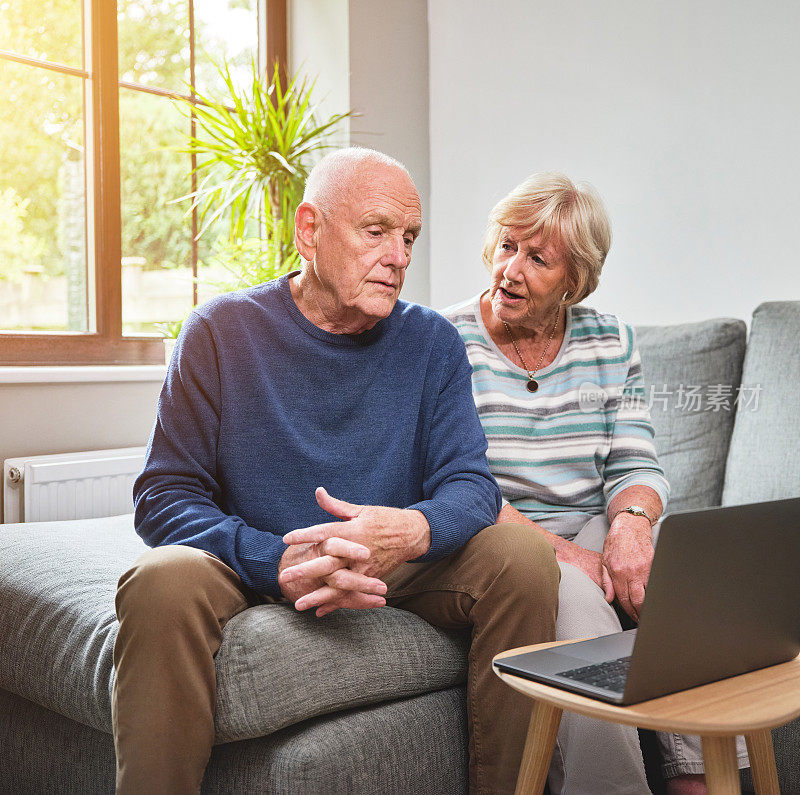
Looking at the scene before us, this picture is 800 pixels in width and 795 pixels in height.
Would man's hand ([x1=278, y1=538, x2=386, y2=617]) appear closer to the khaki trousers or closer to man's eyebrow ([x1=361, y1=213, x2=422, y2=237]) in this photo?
the khaki trousers

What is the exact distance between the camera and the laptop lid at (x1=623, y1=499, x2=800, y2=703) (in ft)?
3.10

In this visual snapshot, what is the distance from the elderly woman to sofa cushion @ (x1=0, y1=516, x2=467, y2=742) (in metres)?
0.43

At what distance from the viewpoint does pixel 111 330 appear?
9.34 feet

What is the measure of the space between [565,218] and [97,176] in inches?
61.8

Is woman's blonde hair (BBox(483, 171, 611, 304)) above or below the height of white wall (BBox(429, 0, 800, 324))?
below

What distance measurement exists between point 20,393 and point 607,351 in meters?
1.52

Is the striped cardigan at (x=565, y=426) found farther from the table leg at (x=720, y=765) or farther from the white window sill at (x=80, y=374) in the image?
the white window sill at (x=80, y=374)

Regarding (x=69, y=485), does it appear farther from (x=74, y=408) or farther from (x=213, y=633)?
(x=213, y=633)

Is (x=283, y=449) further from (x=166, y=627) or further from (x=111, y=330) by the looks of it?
(x=111, y=330)

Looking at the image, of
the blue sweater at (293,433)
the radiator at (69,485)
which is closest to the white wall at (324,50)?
the radiator at (69,485)

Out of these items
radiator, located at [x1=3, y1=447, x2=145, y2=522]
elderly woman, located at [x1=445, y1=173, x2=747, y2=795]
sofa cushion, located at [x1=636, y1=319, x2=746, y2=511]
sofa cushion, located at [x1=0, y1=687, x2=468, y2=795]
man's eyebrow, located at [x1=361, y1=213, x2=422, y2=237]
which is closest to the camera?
sofa cushion, located at [x1=0, y1=687, x2=468, y2=795]

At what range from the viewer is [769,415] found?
215cm

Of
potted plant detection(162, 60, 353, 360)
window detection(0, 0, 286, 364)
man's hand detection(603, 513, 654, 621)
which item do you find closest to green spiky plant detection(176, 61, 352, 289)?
potted plant detection(162, 60, 353, 360)

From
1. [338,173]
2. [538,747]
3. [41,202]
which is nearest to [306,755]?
[538,747]
